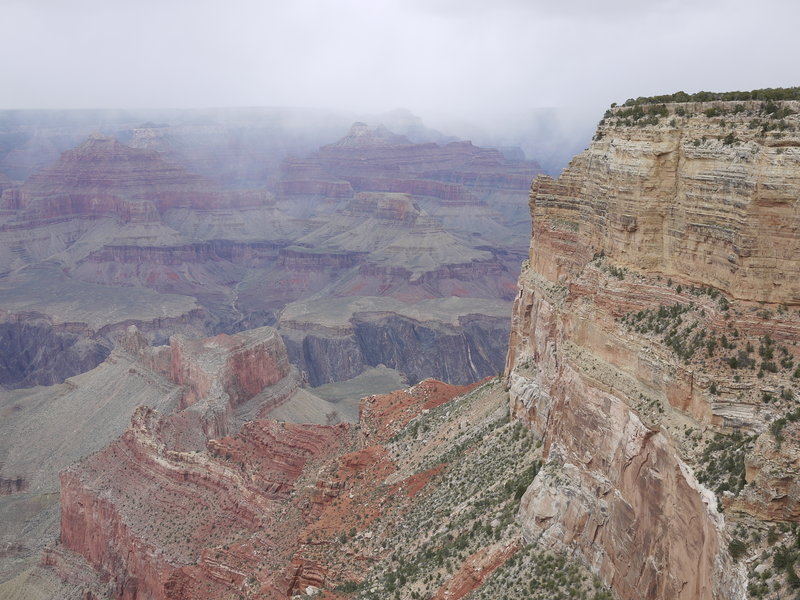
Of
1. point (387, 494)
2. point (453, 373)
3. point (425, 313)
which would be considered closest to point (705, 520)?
point (387, 494)

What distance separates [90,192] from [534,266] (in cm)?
16533

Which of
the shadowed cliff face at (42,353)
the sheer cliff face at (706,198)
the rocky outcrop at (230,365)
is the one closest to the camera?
the sheer cliff face at (706,198)

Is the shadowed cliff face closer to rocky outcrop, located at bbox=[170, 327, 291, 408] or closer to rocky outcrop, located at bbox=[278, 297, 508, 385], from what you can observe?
rocky outcrop, located at bbox=[278, 297, 508, 385]

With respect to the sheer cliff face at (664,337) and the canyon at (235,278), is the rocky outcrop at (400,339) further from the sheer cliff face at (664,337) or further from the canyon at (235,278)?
the sheer cliff face at (664,337)

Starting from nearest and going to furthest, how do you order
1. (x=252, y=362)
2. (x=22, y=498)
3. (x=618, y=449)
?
(x=618, y=449), (x=22, y=498), (x=252, y=362)

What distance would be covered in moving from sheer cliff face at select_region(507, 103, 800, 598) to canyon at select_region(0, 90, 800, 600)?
0.24 ft

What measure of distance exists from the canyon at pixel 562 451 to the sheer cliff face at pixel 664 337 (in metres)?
0.07

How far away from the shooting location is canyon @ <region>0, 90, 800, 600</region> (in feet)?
65.0

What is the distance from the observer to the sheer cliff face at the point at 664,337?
782 inches

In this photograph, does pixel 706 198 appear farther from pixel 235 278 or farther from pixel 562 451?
pixel 235 278

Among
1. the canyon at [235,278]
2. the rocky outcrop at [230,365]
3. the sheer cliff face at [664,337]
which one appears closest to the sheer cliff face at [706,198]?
the sheer cliff face at [664,337]

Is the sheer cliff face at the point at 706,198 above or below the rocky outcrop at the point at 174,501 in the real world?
above

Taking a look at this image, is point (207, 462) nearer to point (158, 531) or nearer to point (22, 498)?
point (158, 531)

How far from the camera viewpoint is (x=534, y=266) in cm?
4028
